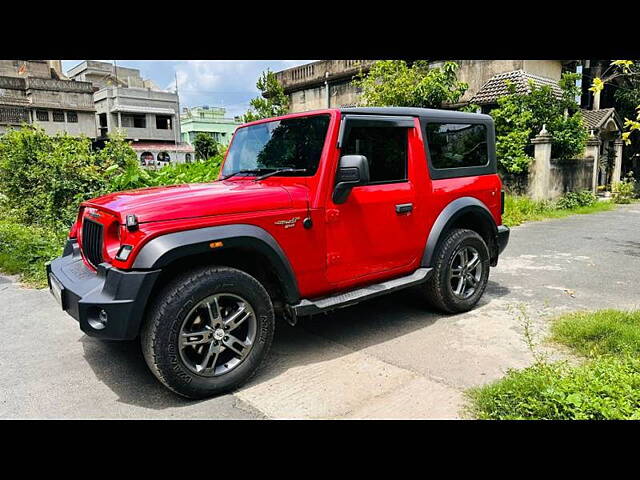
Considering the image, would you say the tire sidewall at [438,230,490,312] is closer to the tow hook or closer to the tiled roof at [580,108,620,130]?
the tow hook

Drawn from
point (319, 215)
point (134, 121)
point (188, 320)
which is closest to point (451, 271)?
point (319, 215)

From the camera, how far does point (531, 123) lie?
13.0m

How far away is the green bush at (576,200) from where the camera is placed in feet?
44.0

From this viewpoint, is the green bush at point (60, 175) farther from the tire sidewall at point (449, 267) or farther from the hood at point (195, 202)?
the tire sidewall at point (449, 267)

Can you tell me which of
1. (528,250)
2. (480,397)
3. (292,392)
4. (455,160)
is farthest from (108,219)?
(528,250)

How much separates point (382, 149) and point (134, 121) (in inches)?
1796

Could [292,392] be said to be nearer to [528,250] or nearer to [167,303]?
[167,303]

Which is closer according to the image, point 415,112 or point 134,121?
point 415,112

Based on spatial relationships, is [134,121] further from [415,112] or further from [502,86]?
[415,112]

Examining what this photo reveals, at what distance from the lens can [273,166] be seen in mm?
4148

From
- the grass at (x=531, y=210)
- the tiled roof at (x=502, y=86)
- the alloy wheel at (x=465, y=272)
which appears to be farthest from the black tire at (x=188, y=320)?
the tiled roof at (x=502, y=86)

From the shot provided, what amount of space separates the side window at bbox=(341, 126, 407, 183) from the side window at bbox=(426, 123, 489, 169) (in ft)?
1.31

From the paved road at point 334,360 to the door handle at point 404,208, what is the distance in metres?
1.17

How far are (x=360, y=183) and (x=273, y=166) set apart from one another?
2.93ft
